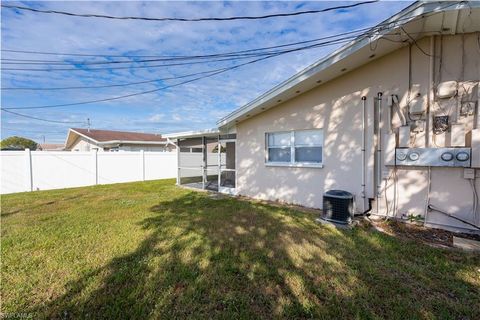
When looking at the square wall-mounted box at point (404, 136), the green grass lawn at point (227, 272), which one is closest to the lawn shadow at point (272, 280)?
the green grass lawn at point (227, 272)

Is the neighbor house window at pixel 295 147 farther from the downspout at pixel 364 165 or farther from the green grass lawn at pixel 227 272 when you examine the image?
the green grass lawn at pixel 227 272

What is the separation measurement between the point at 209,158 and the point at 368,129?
28.9 ft

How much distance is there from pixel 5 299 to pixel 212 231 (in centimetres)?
314

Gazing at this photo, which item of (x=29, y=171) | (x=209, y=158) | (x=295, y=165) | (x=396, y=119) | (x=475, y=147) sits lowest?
(x=29, y=171)

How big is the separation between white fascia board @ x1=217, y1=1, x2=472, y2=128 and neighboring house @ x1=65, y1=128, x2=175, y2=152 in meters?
14.0

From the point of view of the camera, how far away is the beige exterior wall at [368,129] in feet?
15.8

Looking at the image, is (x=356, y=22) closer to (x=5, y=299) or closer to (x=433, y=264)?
(x=433, y=264)

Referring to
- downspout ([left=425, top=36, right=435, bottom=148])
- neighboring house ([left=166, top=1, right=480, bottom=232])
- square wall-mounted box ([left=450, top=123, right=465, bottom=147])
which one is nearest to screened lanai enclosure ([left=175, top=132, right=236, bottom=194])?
neighboring house ([left=166, top=1, right=480, bottom=232])

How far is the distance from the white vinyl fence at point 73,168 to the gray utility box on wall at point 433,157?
1388 cm

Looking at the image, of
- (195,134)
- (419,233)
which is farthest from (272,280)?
(195,134)

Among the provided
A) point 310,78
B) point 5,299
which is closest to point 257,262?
point 5,299

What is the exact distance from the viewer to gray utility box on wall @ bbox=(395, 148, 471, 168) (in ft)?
15.0

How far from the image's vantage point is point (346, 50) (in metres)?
5.30

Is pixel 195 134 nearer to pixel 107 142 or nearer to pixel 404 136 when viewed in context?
pixel 404 136
